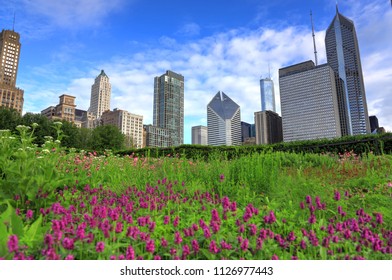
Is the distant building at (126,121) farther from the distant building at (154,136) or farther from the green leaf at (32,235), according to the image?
the green leaf at (32,235)

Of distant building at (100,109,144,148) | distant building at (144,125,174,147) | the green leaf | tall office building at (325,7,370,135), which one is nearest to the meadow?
the green leaf

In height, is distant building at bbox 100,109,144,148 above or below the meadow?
above

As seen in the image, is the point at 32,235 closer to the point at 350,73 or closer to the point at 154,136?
the point at 154,136

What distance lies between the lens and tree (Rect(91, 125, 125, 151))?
42031mm

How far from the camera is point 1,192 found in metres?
3.46

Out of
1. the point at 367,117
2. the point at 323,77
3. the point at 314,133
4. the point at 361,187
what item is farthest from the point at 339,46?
the point at 361,187

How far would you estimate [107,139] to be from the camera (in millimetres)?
42562

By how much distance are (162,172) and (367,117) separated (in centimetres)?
19839

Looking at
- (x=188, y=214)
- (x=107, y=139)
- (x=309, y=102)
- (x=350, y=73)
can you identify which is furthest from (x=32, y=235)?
(x=350, y=73)

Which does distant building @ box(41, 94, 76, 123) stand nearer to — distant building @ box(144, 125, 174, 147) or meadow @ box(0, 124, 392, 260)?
distant building @ box(144, 125, 174, 147)

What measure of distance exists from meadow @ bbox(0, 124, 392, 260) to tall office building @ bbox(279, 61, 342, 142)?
17058 cm

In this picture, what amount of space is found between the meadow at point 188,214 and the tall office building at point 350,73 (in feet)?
583

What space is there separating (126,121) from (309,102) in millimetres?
118754
